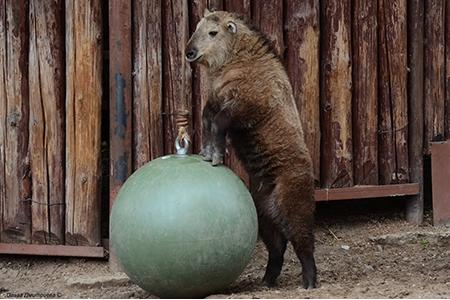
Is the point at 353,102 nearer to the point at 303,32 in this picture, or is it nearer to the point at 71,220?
the point at 303,32

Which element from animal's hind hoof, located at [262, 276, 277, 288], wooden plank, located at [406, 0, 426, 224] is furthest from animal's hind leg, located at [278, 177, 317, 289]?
wooden plank, located at [406, 0, 426, 224]

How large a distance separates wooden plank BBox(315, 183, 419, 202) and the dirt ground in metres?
0.33

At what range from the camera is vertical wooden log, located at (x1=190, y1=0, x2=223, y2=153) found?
24.5ft

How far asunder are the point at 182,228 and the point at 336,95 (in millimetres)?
2521

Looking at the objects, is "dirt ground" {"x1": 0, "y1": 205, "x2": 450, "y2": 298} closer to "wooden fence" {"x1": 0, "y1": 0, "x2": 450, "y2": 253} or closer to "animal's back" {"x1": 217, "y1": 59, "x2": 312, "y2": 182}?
"wooden fence" {"x1": 0, "y1": 0, "x2": 450, "y2": 253}

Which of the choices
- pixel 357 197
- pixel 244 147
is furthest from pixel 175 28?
pixel 357 197

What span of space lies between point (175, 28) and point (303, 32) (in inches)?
41.6

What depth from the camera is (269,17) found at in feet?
25.1

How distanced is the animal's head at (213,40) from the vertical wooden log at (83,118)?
0.97 m

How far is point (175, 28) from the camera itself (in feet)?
24.3

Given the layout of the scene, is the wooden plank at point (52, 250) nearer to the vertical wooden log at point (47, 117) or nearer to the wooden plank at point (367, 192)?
the vertical wooden log at point (47, 117)

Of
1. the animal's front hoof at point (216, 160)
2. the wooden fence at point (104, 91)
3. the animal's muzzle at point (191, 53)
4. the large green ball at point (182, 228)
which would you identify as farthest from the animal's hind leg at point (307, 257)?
the animal's muzzle at point (191, 53)

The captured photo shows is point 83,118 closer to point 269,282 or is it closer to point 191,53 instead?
point 191,53

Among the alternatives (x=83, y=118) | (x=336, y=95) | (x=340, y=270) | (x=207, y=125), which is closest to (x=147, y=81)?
(x=83, y=118)
